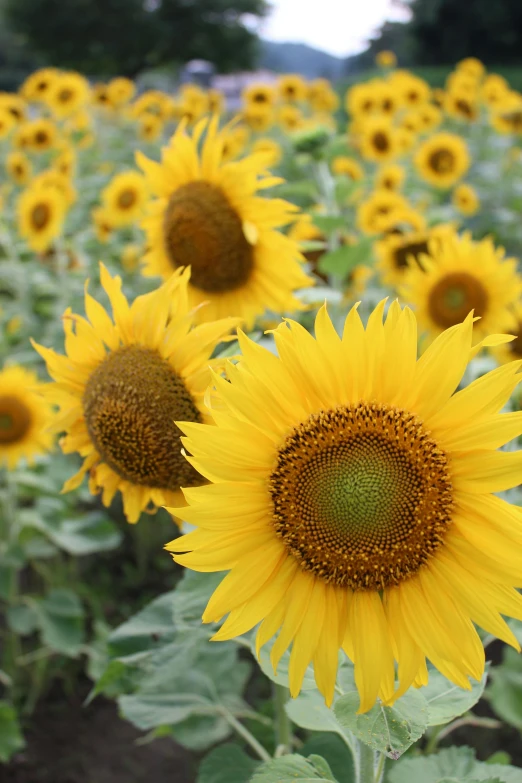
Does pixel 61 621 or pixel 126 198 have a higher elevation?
pixel 126 198

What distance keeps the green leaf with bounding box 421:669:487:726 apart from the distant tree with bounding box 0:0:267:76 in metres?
23.5

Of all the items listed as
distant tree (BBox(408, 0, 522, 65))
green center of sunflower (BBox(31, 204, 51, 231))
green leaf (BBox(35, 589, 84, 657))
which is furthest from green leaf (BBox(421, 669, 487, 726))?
distant tree (BBox(408, 0, 522, 65))

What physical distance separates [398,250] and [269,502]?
243 cm

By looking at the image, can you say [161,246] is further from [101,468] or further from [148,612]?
[148,612]

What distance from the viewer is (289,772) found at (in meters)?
1.07

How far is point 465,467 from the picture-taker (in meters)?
0.94

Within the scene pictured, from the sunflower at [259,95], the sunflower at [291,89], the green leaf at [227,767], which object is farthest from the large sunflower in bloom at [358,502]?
the sunflower at [291,89]

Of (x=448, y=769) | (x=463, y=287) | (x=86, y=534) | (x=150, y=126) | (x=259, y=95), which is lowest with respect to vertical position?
(x=86, y=534)

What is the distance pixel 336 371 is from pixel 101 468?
0.56 m

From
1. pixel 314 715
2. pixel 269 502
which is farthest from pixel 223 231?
pixel 314 715

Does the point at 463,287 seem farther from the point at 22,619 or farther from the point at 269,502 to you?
the point at 22,619

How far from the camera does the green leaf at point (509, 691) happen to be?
200 centimetres

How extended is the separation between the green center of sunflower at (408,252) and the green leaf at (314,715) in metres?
→ 2.15

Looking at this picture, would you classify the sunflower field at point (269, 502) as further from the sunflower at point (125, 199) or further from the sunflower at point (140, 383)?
the sunflower at point (125, 199)
